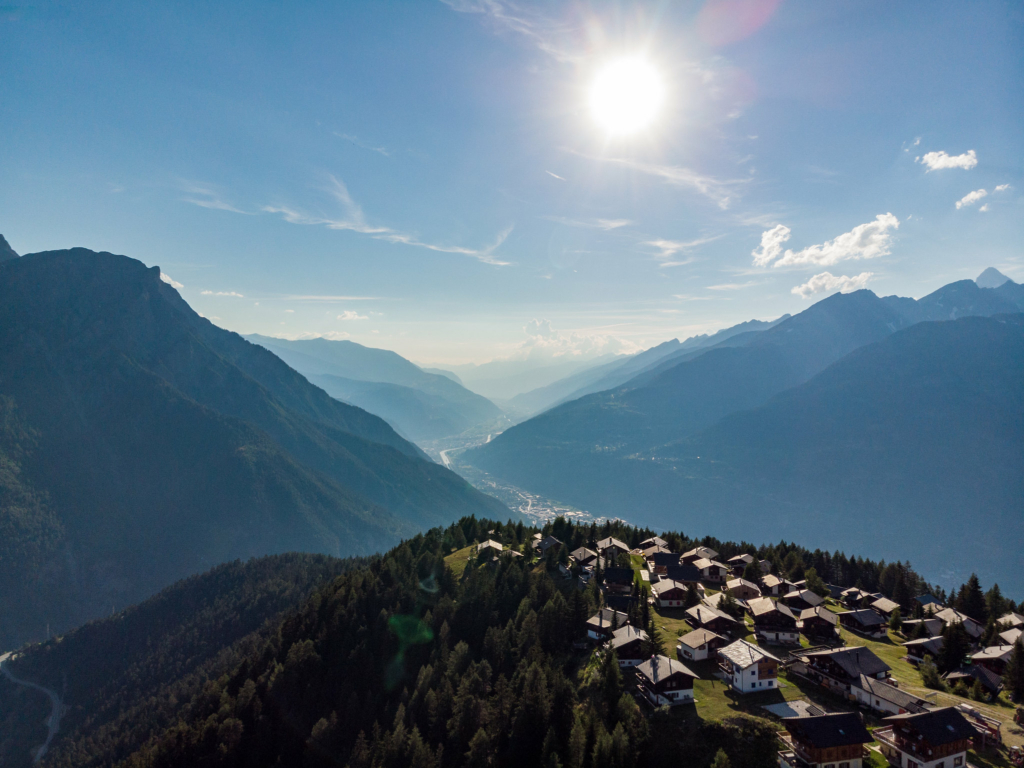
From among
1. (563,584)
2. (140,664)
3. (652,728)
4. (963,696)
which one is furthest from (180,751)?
(140,664)

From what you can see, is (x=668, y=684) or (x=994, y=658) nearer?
(x=668, y=684)

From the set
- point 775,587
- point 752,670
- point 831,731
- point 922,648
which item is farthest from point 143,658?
point 922,648

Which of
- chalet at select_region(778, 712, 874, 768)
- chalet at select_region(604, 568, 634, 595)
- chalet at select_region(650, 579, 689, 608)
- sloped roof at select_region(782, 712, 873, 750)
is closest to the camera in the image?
chalet at select_region(778, 712, 874, 768)

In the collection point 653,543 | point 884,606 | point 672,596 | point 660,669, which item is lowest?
point 653,543

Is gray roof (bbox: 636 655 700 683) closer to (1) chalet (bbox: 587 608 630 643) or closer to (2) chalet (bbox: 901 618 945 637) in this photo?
(1) chalet (bbox: 587 608 630 643)

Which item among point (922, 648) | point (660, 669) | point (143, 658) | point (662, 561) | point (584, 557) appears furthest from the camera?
point (143, 658)

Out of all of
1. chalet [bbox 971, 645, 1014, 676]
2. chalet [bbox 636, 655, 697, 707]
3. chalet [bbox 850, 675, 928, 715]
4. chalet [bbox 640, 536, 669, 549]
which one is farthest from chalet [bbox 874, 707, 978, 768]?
chalet [bbox 640, 536, 669, 549]

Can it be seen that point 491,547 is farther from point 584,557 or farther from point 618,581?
point 618,581
